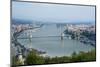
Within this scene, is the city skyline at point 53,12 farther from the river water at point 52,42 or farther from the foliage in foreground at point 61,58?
the foliage in foreground at point 61,58

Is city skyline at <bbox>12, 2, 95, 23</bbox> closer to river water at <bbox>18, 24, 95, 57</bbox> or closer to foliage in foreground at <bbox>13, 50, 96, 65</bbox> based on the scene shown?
river water at <bbox>18, 24, 95, 57</bbox>

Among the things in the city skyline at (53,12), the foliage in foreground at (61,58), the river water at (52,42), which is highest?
the city skyline at (53,12)

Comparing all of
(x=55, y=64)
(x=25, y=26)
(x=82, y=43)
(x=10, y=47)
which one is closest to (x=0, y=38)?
(x=10, y=47)

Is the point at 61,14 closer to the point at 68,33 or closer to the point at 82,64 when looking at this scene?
the point at 68,33

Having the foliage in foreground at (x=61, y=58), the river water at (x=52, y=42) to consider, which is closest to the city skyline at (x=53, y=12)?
the river water at (x=52, y=42)

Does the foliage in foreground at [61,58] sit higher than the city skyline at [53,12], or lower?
lower

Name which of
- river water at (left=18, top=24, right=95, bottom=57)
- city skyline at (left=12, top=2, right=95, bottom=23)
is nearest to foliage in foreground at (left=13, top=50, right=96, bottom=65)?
river water at (left=18, top=24, right=95, bottom=57)

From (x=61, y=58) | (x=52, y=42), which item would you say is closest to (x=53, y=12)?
(x=52, y=42)

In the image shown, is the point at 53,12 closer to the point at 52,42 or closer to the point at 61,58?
the point at 52,42
